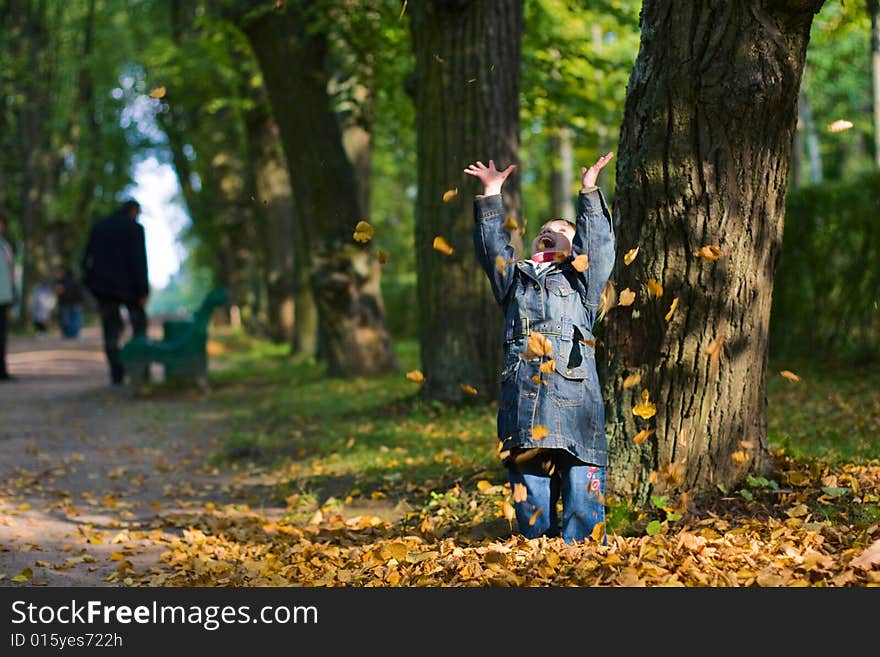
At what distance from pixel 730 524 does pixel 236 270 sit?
30197 millimetres

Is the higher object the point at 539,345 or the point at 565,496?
the point at 539,345

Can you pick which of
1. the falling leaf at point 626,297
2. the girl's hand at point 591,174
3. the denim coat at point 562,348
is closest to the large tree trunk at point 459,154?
the falling leaf at point 626,297

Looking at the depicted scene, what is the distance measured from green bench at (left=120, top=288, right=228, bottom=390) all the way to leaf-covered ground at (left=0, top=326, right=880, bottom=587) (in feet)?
5.42

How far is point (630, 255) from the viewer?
5680mm

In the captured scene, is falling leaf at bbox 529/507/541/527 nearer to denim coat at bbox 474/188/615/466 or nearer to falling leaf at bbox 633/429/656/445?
denim coat at bbox 474/188/615/466

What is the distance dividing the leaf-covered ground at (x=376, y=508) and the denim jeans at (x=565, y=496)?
0.14 m

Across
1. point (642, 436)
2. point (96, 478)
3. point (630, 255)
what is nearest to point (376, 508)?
point (642, 436)

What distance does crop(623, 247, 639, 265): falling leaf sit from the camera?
5644 mm

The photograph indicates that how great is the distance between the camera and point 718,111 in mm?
5465

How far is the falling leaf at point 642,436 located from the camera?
18.8 feet

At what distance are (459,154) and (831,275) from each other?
198 inches

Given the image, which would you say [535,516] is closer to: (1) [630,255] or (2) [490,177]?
(1) [630,255]

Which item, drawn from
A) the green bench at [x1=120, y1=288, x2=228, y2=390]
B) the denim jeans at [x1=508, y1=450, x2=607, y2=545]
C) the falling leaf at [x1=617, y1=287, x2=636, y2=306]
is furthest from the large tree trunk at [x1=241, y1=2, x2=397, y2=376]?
the denim jeans at [x1=508, y1=450, x2=607, y2=545]

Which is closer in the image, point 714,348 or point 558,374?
point 558,374
